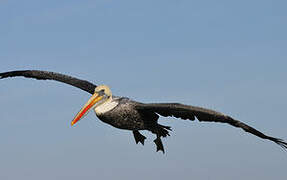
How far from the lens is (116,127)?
13.8 meters

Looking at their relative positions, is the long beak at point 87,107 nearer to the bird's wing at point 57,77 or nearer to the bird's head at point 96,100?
the bird's head at point 96,100

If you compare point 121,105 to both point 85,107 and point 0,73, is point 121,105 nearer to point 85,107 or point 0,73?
point 85,107

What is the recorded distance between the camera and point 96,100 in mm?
13617

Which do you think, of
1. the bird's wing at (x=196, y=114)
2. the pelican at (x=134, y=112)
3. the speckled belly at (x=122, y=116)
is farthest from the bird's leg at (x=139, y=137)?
the bird's wing at (x=196, y=114)

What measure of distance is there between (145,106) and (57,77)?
14.3ft

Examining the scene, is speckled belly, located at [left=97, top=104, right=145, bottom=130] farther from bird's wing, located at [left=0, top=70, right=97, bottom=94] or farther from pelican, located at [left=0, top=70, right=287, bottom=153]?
bird's wing, located at [left=0, top=70, right=97, bottom=94]

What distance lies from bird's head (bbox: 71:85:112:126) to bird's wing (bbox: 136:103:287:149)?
87 centimetres

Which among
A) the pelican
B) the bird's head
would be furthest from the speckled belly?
the bird's head

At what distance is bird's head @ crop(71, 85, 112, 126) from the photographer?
13.5 metres

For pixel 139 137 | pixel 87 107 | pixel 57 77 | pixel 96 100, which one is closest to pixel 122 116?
pixel 96 100

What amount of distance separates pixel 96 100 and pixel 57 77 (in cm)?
342

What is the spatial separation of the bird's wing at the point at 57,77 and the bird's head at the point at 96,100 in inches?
82.6

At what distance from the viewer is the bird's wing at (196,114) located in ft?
40.3

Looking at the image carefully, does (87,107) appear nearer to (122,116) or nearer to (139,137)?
(122,116)
